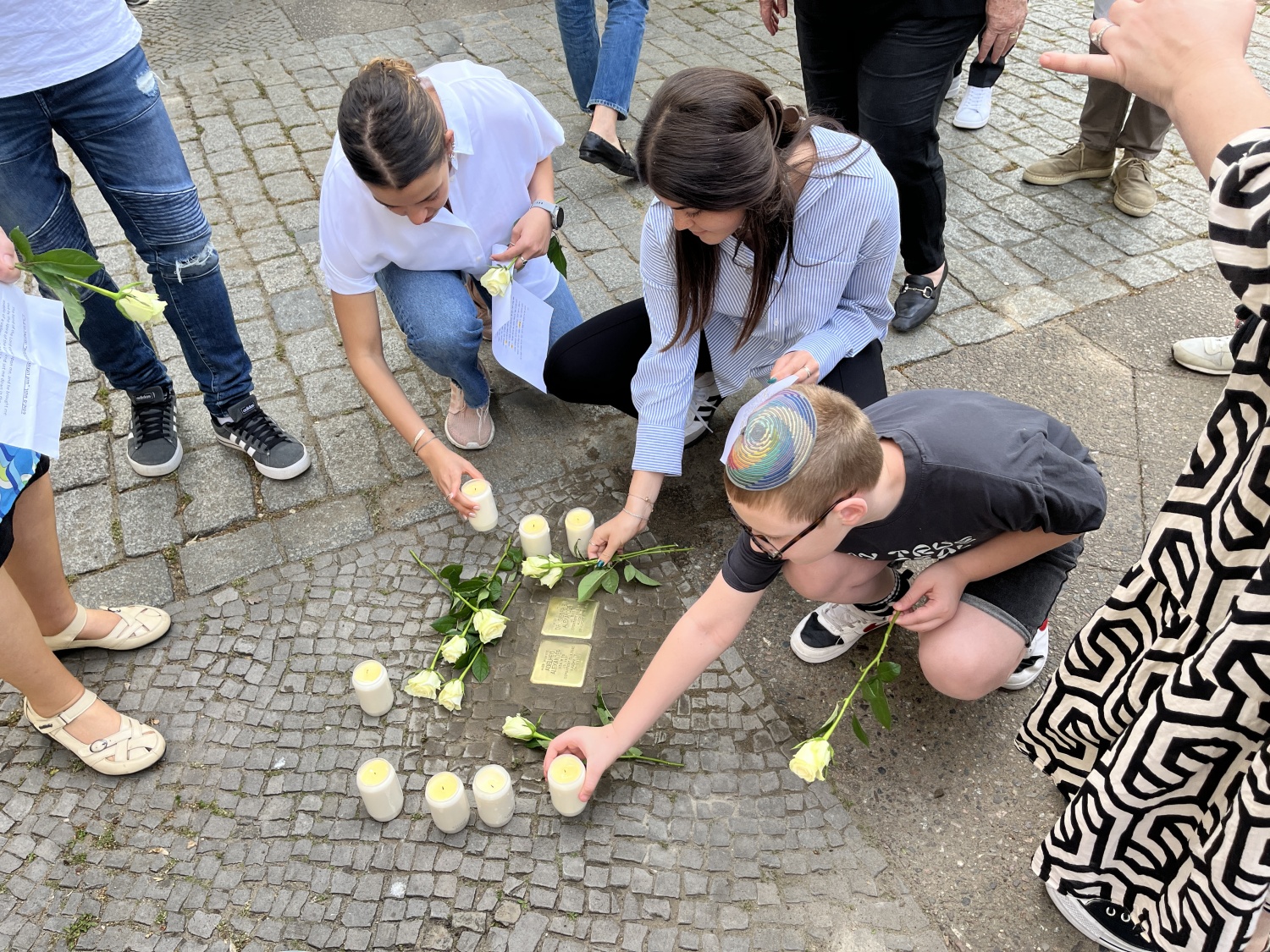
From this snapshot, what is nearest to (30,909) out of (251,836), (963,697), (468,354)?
(251,836)

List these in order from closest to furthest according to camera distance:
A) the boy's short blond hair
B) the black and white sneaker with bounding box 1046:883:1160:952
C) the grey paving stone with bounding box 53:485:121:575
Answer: the boy's short blond hair < the black and white sneaker with bounding box 1046:883:1160:952 < the grey paving stone with bounding box 53:485:121:575

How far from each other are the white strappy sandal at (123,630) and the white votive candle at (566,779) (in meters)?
Answer: 1.33

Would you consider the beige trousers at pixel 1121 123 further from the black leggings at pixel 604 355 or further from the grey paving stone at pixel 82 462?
the grey paving stone at pixel 82 462

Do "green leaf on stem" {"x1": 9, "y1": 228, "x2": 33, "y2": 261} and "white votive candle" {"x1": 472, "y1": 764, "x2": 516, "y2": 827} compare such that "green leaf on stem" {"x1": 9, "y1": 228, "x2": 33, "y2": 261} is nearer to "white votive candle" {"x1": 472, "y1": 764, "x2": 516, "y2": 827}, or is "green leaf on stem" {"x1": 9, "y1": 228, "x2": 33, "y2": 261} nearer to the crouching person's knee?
"white votive candle" {"x1": 472, "y1": 764, "x2": 516, "y2": 827}

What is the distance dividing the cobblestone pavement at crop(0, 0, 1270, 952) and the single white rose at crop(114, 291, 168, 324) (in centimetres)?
87

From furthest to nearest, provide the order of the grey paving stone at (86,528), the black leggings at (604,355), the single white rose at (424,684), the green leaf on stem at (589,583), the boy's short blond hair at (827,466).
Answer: the black leggings at (604,355) → the grey paving stone at (86,528) → the green leaf on stem at (589,583) → the single white rose at (424,684) → the boy's short blond hair at (827,466)

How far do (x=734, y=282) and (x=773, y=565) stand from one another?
958 millimetres

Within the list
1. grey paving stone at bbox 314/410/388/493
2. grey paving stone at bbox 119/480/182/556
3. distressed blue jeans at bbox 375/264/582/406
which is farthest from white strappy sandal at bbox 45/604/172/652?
distressed blue jeans at bbox 375/264/582/406

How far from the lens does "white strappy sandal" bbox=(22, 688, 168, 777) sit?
2344mm

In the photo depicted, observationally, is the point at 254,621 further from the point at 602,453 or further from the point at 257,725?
the point at 602,453

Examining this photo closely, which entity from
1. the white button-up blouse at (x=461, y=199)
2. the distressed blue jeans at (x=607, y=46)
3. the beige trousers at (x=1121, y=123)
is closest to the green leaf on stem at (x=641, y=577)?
the white button-up blouse at (x=461, y=199)

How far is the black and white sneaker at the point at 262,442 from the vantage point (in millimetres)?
3115

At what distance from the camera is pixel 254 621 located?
2727mm

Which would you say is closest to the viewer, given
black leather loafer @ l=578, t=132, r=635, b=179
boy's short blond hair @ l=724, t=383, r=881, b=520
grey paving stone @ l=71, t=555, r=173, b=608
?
boy's short blond hair @ l=724, t=383, r=881, b=520
